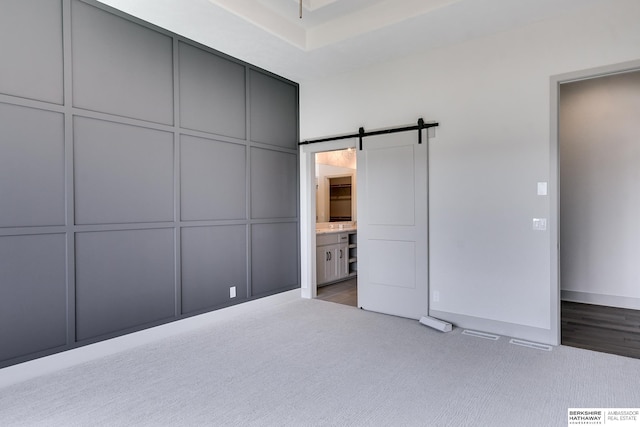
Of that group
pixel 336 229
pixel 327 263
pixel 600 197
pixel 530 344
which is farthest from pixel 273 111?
pixel 600 197

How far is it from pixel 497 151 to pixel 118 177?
11.2ft

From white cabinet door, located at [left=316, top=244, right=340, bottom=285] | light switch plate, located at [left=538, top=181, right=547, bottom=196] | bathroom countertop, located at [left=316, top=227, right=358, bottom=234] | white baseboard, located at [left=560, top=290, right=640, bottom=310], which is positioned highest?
light switch plate, located at [left=538, top=181, right=547, bottom=196]

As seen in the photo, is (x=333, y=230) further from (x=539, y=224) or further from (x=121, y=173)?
(x=121, y=173)

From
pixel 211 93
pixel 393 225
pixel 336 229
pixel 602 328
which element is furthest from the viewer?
pixel 336 229

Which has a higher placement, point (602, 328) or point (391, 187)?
point (391, 187)

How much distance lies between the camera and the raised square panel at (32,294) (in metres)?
2.58

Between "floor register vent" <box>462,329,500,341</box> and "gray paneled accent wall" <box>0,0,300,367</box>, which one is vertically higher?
"gray paneled accent wall" <box>0,0,300,367</box>

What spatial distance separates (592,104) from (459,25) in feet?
7.91

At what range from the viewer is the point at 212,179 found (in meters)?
3.94

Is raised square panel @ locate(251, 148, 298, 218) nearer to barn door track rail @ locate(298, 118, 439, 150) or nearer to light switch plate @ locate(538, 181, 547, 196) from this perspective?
barn door track rail @ locate(298, 118, 439, 150)

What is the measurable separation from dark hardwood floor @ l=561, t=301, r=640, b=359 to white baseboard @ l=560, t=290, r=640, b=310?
0.11 meters

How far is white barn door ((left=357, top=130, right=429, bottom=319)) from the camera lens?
399 centimetres

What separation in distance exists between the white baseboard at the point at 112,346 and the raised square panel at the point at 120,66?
6.30 ft

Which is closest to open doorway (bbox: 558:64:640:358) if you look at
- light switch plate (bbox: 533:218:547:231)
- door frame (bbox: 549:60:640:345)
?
door frame (bbox: 549:60:640:345)
